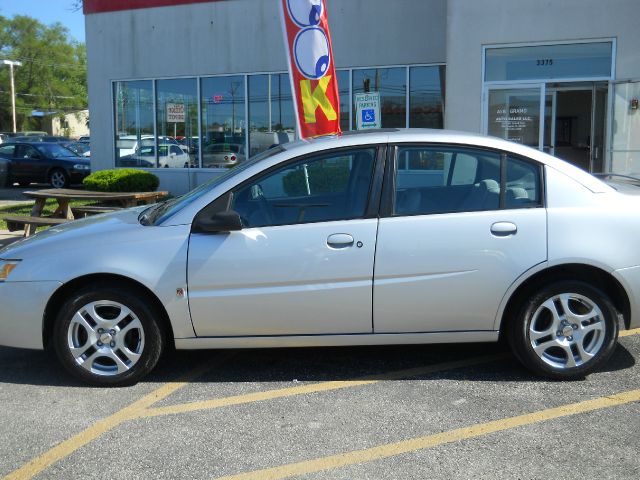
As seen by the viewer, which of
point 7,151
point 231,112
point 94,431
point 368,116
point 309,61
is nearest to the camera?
point 94,431

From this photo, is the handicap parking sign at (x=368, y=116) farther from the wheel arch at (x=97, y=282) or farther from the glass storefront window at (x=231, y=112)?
the wheel arch at (x=97, y=282)

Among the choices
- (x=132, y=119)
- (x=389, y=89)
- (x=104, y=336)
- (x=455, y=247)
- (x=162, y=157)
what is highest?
(x=389, y=89)

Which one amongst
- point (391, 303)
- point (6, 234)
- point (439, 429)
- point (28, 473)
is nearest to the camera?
point (28, 473)

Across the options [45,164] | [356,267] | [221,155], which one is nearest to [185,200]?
[356,267]

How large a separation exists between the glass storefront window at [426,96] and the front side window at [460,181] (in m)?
10.2

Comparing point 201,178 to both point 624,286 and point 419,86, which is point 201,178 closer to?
point 419,86

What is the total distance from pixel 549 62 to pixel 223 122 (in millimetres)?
7864

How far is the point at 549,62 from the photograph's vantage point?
1172 cm

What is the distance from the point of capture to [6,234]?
434 inches

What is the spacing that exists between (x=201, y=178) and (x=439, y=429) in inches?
531

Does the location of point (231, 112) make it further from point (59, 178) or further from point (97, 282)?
point (97, 282)

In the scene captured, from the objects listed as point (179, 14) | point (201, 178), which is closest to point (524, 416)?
point (201, 178)

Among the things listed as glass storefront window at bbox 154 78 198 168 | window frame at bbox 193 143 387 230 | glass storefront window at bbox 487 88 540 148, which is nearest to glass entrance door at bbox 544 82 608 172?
glass storefront window at bbox 487 88 540 148

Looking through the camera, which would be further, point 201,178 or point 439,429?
point 201,178
